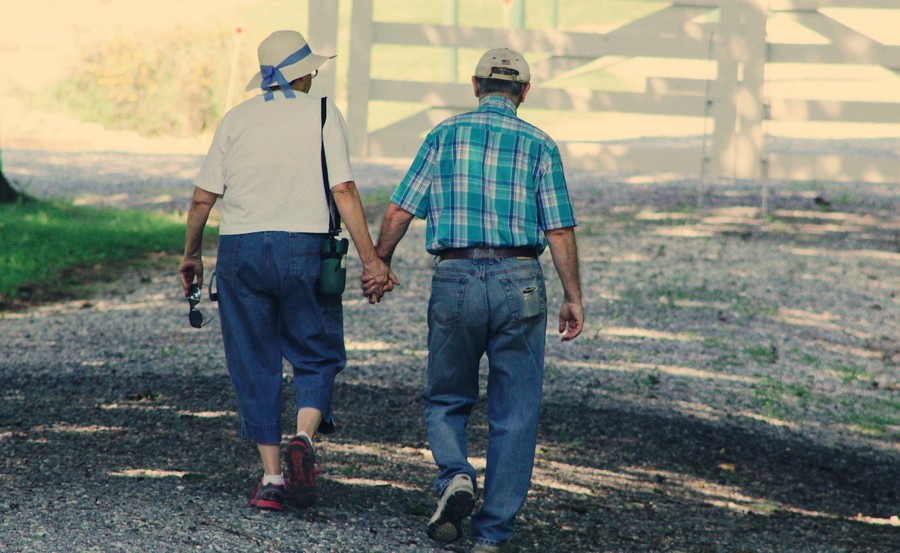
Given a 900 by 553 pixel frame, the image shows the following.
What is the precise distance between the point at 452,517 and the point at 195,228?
1.37 metres

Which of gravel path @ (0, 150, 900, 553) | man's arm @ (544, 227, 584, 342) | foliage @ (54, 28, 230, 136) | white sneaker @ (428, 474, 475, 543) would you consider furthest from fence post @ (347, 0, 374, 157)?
white sneaker @ (428, 474, 475, 543)

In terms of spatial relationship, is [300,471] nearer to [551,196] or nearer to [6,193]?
[551,196]

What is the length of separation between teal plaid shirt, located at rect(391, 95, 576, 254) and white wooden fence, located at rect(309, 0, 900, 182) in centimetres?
978

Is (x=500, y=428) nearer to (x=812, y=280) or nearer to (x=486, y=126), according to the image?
(x=486, y=126)

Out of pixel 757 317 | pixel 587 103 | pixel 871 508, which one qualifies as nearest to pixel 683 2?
pixel 587 103

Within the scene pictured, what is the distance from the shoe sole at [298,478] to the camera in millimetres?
4547

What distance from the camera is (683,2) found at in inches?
578

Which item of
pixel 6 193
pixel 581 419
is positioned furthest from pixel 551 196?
pixel 6 193

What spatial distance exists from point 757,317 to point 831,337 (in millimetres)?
598

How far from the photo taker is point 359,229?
455 centimetres

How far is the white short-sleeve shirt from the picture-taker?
4527mm

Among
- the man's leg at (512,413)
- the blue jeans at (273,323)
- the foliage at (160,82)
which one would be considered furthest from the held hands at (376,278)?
the foliage at (160,82)

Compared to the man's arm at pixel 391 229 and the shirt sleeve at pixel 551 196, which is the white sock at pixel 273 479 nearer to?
the man's arm at pixel 391 229

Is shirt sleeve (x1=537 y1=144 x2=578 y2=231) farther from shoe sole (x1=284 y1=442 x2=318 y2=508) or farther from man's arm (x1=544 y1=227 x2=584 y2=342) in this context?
shoe sole (x1=284 y1=442 x2=318 y2=508)
